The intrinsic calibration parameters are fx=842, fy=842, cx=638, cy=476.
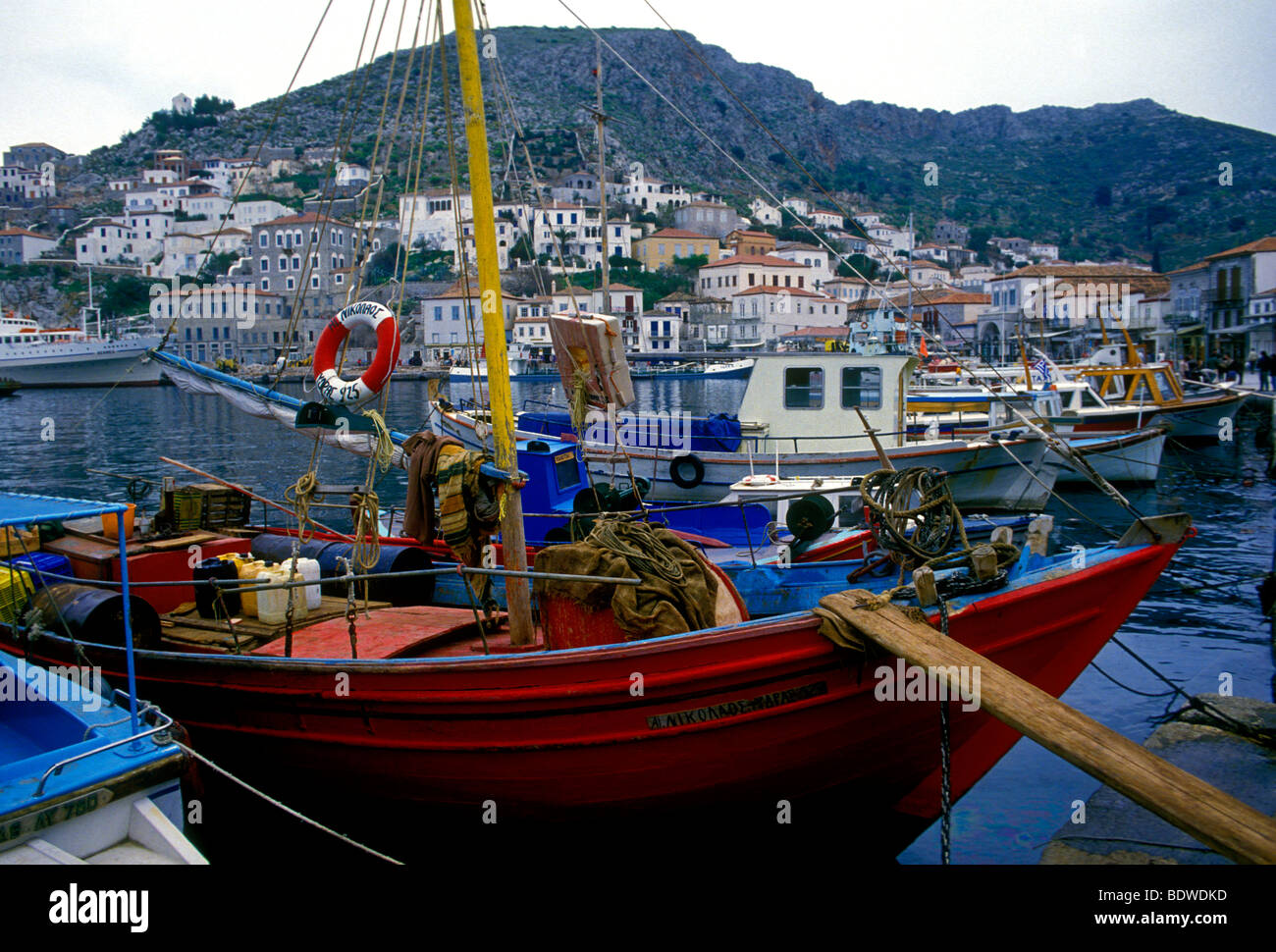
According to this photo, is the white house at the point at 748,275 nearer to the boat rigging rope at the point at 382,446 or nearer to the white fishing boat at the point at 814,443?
the white fishing boat at the point at 814,443

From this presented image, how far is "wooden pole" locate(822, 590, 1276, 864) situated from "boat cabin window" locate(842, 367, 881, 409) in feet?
42.8

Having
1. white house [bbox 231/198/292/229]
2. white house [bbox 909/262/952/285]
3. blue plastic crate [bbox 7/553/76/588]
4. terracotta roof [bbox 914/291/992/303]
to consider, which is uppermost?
white house [bbox 231/198/292/229]

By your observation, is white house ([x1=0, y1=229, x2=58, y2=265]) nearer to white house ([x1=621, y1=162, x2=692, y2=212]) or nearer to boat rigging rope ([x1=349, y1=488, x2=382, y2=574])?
white house ([x1=621, y1=162, x2=692, y2=212])

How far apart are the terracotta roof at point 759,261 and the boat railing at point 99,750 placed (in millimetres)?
111153

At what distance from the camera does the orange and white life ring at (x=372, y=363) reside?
7.67m

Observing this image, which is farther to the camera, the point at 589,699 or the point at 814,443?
the point at 814,443

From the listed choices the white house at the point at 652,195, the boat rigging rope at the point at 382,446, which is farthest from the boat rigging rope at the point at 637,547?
the white house at the point at 652,195

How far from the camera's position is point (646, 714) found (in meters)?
5.59

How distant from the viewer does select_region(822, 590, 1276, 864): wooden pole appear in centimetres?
377

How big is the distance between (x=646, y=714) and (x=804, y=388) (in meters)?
13.7

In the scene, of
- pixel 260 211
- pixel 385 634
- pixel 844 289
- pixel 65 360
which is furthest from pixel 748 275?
pixel 385 634

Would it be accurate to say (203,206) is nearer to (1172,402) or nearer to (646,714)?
(1172,402)

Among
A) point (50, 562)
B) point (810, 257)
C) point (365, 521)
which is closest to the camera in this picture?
point (365, 521)

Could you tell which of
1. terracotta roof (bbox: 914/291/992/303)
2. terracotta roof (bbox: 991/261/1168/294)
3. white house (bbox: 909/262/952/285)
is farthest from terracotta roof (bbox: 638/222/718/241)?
terracotta roof (bbox: 991/261/1168/294)
